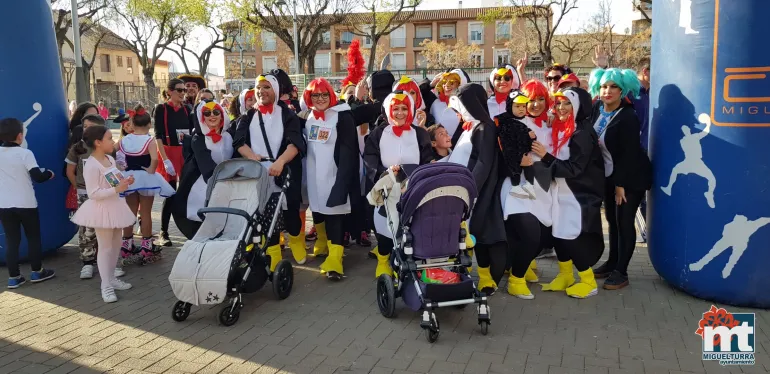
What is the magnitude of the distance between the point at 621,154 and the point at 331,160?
276 cm

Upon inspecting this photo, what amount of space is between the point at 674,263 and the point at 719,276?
381mm

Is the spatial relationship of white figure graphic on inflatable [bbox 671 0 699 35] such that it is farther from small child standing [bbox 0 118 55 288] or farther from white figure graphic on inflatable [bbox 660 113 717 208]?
small child standing [bbox 0 118 55 288]

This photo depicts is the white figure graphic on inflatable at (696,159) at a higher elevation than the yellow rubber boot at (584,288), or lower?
higher

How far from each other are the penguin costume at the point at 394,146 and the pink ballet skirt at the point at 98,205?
231 centimetres

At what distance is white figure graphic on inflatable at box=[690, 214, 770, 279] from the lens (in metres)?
4.61

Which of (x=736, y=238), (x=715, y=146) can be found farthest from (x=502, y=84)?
(x=736, y=238)

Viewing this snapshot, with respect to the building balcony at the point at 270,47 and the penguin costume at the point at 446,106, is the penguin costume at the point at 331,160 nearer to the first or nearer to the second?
the penguin costume at the point at 446,106

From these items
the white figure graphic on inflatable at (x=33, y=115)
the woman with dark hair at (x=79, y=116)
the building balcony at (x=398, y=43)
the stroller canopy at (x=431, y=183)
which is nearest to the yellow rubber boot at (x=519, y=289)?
the stroller canopy at (x=431, y=183)

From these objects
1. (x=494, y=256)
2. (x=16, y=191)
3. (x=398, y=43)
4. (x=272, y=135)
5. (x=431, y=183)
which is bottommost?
(x=494, y=256)

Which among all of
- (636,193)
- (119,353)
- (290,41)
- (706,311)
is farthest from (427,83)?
(290,41)

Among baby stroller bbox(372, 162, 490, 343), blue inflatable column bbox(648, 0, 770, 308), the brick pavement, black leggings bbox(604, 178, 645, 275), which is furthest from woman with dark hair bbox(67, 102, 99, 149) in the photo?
blue inflatable column bbox(648, 0, 770, 308)

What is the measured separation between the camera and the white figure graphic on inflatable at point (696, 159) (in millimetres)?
4715

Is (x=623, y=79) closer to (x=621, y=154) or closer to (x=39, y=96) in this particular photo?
(x=621, y=154)

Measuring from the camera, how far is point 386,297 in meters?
4.82
